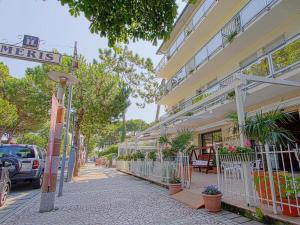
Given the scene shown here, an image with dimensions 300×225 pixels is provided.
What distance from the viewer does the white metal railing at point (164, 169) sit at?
760 cm

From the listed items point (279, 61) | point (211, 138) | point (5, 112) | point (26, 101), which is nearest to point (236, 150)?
point (279, 61)

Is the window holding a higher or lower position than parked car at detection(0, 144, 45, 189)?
higher

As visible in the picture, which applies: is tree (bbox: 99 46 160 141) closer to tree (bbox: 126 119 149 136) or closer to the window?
the window

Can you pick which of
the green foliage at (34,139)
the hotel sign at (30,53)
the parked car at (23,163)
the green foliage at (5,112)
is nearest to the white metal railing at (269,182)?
the hotel sign at (30,53)

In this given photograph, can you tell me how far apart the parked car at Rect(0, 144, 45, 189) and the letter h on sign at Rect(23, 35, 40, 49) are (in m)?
4.53

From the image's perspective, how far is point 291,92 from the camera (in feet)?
28.1

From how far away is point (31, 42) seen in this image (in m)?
6.46

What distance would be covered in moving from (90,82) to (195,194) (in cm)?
1107

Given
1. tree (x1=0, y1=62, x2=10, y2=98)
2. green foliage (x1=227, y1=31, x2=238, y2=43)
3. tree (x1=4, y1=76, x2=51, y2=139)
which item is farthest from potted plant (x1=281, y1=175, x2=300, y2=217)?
tree (x1=0, y1=62, x2=10, y2=98)

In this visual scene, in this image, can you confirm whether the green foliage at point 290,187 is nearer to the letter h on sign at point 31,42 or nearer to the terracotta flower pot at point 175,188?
the terracotta flower pot at point 175,188

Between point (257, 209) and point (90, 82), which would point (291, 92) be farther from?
point (90, 82)

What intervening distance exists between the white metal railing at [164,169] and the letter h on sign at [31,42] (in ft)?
20.4

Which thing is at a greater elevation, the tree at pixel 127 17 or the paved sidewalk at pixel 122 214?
the tree at pixel 127 17

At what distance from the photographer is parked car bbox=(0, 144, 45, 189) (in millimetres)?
8164
